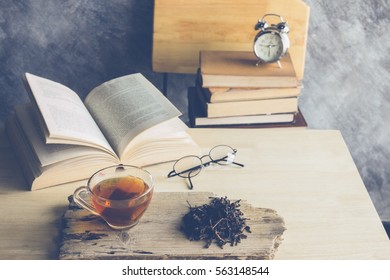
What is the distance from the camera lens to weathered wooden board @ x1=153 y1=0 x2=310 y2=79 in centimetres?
185

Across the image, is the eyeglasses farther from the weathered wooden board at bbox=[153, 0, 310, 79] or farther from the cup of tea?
the weathered wooden board at bbox=[153, 0, 310, 79]

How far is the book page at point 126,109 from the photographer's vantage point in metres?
1.35

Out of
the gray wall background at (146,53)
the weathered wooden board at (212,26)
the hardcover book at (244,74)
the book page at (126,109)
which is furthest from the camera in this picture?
the gray wall background at (146,53)

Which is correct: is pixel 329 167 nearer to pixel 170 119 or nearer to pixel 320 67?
pixel 170 119

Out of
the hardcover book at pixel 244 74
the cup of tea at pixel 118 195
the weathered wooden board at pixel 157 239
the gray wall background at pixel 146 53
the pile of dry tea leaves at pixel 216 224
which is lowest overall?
the gray wall background at pixel 146 53

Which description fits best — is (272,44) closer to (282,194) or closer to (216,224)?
(282,194)

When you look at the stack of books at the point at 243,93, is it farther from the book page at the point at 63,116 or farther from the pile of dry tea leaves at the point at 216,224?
the pile of dry tea leaves at the point at 216,224

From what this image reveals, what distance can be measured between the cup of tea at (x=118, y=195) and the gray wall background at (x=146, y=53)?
0.93 meters

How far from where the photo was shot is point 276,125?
1.70 m

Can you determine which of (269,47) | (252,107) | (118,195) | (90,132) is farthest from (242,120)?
(118,195)

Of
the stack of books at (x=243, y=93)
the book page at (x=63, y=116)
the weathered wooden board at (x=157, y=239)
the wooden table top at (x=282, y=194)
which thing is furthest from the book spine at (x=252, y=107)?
the weathered wooden board at (x=157, y=239)

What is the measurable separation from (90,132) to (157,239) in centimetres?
34

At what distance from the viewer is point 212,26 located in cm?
188

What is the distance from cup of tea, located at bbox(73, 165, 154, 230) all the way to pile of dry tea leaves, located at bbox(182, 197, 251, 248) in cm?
10
